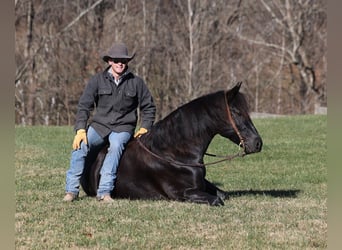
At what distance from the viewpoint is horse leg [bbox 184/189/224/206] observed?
237 inches

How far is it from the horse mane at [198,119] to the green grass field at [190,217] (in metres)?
0.67

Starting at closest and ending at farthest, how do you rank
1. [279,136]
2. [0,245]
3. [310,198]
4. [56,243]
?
[0,245] → [56,243] → [310,198] → [279,136]

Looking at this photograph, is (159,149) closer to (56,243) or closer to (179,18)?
(56,243)

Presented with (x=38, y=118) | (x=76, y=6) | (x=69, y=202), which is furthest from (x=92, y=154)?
(x=76, y=6)

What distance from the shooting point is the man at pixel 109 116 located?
6.30m

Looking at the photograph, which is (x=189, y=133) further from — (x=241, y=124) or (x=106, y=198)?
(x=106, y=198)

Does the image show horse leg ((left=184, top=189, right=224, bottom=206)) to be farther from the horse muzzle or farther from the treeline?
the treeline

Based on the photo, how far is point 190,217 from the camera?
17.6 ft

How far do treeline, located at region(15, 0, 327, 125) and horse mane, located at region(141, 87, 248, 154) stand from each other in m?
13.3

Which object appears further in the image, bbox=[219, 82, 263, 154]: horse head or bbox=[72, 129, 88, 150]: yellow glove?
bbox=[72, 129, 88, 150]: yellow glove

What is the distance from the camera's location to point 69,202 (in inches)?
248

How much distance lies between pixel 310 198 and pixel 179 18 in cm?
1673

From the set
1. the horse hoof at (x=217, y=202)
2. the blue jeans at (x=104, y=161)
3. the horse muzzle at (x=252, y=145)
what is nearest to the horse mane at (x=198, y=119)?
the horse muzzle at (x=252, y=145)

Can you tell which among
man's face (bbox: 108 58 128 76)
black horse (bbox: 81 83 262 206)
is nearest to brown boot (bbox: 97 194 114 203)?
black horse (bbox: 81 83 262 206)
